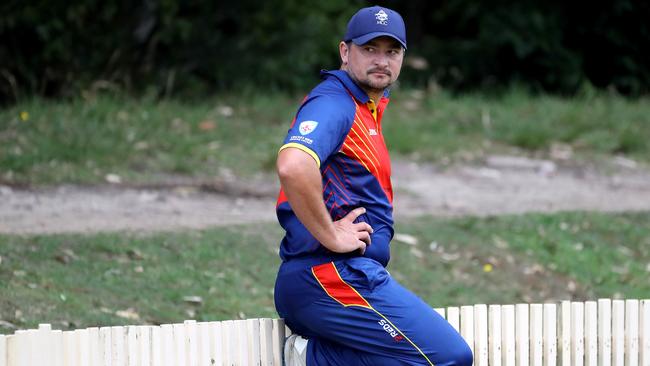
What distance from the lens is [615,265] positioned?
9.99 m

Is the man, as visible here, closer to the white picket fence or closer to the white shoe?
the white shoe

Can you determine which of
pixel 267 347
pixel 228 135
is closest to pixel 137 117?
pixel 228 135

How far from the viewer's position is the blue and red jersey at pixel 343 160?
4.62 metres

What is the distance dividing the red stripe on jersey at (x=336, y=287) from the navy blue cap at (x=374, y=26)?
984 millimetres

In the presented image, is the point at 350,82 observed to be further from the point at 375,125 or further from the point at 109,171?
the point at 109,171

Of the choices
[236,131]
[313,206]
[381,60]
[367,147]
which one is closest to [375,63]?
[381,60]

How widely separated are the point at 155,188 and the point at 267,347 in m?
5.53

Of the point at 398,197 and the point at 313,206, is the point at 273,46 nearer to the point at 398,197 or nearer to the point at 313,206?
the point at 398,197

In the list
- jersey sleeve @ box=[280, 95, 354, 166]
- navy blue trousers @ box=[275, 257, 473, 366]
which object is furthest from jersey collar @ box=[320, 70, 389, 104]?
navy blue trousers @ box=[275, 257, 473, 366]

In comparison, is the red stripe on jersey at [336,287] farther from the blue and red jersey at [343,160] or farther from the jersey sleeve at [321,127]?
the jersey sleeve at [321,127]

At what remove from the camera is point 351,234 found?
4734 mm

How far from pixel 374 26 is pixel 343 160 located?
0.61m

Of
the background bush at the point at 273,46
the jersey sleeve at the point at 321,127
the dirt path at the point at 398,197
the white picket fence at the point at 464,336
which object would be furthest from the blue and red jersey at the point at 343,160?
the background bush at the point at 273,46

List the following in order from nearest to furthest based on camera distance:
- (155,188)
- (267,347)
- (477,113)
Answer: (267,347), (155,188), (477,113)
